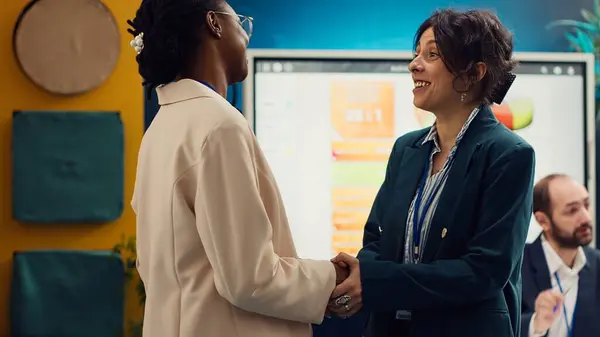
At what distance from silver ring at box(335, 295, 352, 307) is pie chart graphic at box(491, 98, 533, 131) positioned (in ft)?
6.84

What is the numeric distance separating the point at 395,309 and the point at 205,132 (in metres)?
0.68

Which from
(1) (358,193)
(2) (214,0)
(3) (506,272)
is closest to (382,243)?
(3) (506,272)

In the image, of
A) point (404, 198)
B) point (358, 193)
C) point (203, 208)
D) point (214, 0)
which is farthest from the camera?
point (358, 193)

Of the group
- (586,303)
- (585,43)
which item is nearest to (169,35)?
(586,303)

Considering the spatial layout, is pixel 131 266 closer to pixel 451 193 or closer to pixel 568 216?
pixel 568 216

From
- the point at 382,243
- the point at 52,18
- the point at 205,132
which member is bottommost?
the point at 382,243

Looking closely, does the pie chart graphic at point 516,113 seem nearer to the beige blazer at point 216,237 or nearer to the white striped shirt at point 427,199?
the white striped shirt at point 427,199

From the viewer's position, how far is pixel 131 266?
3.75m

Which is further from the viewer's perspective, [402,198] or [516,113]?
[516,113]

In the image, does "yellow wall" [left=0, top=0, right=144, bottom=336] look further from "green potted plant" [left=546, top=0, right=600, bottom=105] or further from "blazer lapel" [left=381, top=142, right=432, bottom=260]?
"green potted plant" [left=546, top=0, right=600, bottom=105]

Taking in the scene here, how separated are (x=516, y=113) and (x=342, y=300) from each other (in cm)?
214

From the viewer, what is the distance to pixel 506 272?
195 cm

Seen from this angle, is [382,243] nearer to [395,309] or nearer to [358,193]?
[395,309]

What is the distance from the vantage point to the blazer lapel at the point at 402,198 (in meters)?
2.11
